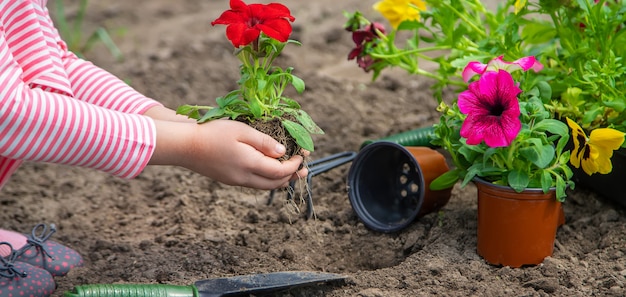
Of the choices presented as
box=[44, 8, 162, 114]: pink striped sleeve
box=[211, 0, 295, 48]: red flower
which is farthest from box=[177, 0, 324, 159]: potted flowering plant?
box=[44, 8, 162, 114]: pink striped sleeve

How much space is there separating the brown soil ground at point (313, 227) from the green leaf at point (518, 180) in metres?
0.20

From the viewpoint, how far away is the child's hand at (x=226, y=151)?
1531 millimetres

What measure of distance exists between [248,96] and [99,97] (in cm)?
47

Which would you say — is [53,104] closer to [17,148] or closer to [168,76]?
[17,148]

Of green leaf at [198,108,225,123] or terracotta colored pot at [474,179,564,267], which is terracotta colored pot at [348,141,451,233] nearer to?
terracotta colored pot at [474,179,564,267]

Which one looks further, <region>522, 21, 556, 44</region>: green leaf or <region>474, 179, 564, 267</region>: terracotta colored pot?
<region>522, 21, 556, 44</region>: green leaf

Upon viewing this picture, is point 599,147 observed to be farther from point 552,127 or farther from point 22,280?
point 22,280

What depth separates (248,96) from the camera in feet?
5.36

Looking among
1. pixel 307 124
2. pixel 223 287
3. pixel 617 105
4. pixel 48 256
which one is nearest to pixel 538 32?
pixel 617 105

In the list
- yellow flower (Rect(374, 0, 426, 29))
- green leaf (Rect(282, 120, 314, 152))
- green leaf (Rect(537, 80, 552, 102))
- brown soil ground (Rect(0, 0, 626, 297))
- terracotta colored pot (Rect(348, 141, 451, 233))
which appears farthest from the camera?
yellow flower (Rect(374, 0, 426, 29))

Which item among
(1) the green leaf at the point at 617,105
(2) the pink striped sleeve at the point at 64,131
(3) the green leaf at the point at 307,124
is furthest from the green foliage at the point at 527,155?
(2) the pink striped sleeve at the point at 64,131

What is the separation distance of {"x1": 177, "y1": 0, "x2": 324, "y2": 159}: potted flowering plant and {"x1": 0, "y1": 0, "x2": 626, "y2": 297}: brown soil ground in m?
0.30

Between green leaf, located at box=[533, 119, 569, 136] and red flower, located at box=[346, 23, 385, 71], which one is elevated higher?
red flower, located at box=[346, 23, 385, 71]

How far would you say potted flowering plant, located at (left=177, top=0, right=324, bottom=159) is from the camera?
153cm
